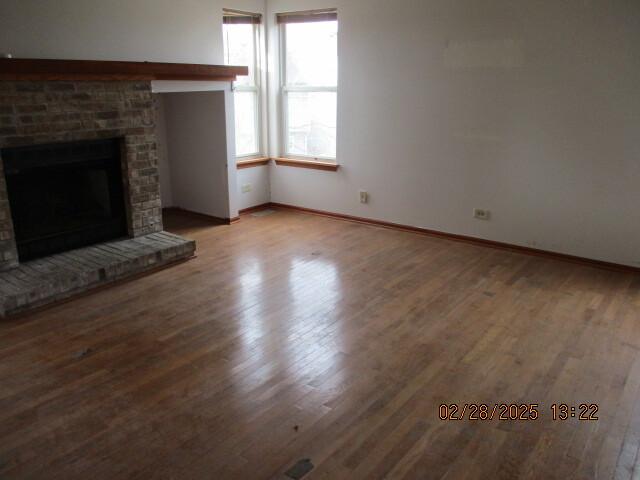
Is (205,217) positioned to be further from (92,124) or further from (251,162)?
(92,124)

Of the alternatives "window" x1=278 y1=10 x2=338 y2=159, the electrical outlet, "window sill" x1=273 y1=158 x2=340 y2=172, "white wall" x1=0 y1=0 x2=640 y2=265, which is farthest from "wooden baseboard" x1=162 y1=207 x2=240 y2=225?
the electrical outlet

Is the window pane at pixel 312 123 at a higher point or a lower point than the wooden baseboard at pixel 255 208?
higher

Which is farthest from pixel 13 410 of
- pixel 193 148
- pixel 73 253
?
pixel 193 148

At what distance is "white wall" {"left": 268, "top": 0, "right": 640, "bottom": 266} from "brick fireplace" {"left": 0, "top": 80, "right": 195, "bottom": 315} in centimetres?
209

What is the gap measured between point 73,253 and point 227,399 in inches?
93.0

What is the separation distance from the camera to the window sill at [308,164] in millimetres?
5850

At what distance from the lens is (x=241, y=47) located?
5.80m

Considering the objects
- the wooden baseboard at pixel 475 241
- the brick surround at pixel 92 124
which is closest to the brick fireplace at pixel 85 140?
the brick surround at pixel 92 124

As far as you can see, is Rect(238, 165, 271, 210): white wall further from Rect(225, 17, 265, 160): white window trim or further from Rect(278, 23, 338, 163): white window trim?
Rect(278, 23, 338, 163): white window trim

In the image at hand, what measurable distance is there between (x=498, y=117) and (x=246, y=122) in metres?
2.80

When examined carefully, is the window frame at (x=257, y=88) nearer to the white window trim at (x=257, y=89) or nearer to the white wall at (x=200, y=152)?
the white window trim at (x=257, y=89)

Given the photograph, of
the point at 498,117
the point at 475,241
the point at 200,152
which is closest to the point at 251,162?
the point at 200,152

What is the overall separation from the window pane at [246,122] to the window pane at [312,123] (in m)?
0.40

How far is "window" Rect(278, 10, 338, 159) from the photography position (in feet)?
18.4
